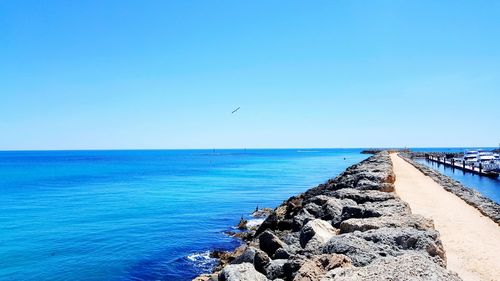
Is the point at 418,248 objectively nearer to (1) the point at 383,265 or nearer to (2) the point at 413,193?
(1) the point at 383,265

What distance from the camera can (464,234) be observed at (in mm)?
14094

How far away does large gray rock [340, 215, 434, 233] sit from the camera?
35.7 feet

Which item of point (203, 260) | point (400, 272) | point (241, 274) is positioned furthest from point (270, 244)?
point (203, 260)

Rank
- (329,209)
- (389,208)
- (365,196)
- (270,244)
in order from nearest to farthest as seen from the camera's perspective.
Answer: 1. (270,244)
2. (389,208)
3. (329,209)
4. (365,196)

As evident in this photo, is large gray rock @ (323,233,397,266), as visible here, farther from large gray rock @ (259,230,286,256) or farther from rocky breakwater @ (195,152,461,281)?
large gray rock @ (259,230,286,256)

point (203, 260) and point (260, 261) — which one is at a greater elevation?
point (260, 261)

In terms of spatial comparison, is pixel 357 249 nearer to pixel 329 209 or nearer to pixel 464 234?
pixel 329 209

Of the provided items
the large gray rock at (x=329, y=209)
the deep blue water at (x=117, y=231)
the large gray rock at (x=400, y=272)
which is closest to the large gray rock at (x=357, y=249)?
the large gray rock at (x=400, y=272)

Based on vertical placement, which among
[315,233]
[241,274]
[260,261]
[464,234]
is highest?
[315,233]

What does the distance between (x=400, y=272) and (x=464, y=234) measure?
9192 millimetres

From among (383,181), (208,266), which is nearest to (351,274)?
(208,266)

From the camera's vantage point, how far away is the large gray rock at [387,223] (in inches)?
428

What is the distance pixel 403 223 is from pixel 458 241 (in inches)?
135

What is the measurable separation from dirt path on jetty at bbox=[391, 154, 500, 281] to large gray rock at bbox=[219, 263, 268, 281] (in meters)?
4.93
